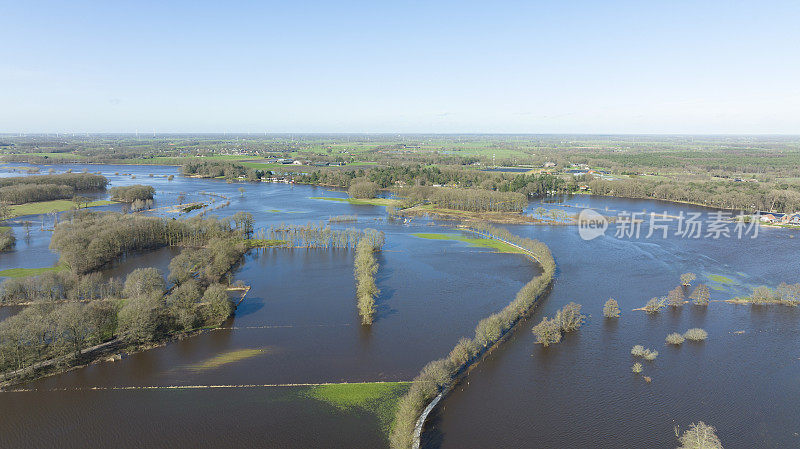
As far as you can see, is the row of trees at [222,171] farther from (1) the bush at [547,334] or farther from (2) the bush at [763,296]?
(2) the bush at [763,296]

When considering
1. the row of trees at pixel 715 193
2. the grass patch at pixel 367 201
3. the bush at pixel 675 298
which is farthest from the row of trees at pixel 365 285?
the row of trees at pixel 715 193

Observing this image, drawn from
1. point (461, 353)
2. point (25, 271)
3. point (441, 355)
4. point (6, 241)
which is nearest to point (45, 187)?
point (6, 241)

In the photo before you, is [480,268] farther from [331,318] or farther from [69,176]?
[69,176]

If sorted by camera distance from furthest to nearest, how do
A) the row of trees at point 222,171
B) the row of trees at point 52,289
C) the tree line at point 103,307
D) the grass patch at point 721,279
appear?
1. the row of trees at point 222,171
2. the grass patch at point 721,279
3. the row of trees at point 52,289
4. the tree line at point 103,307

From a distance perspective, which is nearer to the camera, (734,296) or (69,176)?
(734,296)

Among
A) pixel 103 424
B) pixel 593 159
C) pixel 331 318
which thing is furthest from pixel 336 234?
pixel 593 159

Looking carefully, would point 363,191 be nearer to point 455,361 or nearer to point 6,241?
point 6,241
